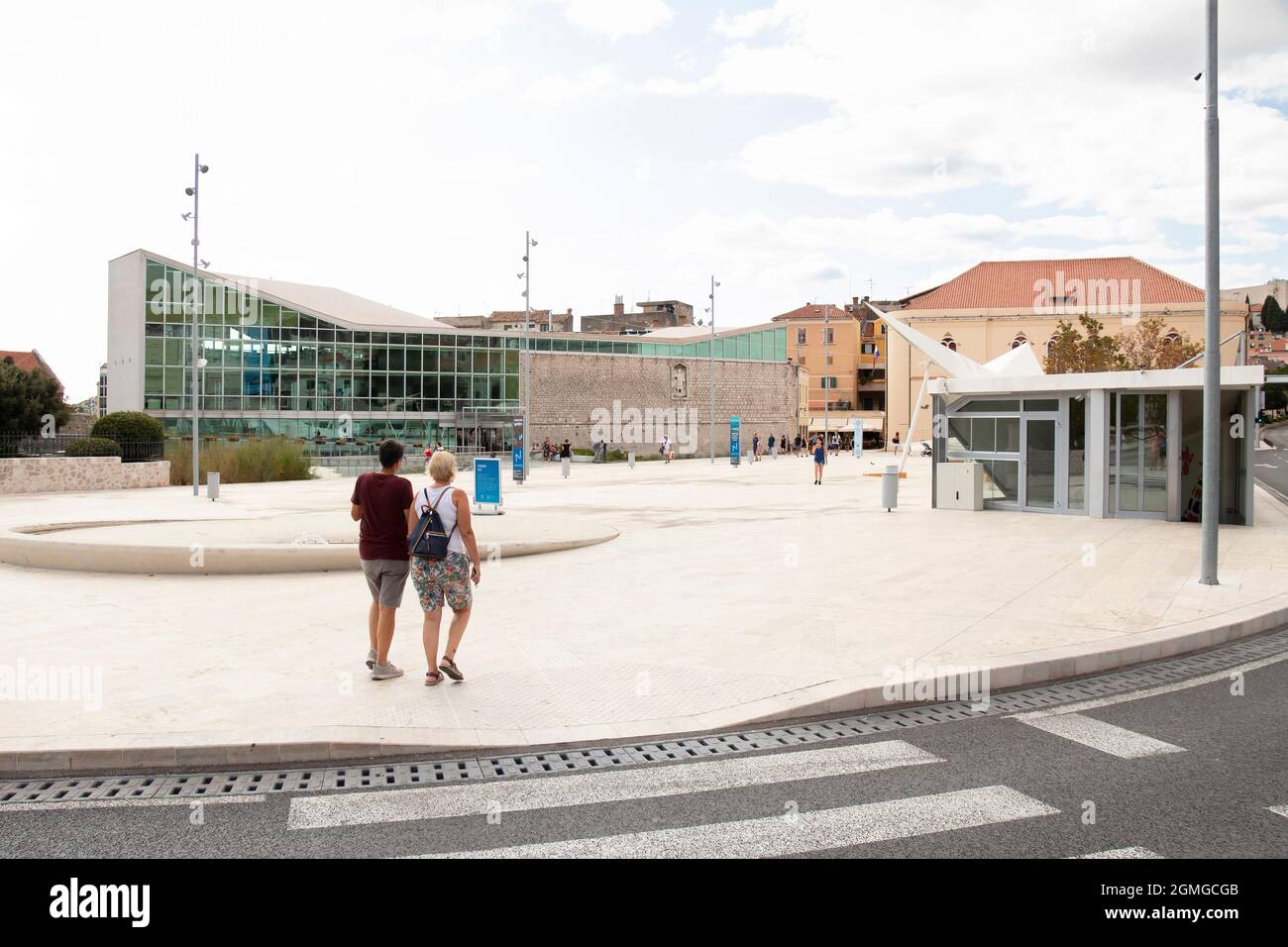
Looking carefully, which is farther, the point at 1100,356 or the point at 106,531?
the point at 1100,356

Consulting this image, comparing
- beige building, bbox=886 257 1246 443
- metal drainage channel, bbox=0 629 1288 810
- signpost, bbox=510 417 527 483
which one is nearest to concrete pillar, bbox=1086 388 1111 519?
metal drainage channel, bbox=0 629 1288 810

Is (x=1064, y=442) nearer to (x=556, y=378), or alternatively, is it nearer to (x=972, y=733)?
(x=972, y=733)

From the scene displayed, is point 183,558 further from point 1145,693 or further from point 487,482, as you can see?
point 1145,693

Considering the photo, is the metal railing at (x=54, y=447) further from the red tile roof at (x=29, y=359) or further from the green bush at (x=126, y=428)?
the red tile roof at (x=29, y=359)

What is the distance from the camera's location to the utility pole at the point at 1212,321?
1147cm

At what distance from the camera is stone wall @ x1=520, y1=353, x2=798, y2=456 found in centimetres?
6925

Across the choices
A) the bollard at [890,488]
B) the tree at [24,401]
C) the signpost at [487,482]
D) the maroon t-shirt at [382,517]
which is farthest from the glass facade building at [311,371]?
the maroon t-shirt at [382,517]

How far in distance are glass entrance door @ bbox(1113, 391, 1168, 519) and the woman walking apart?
653 inches

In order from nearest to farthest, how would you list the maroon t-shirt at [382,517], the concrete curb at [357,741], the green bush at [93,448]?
the concrete curb at [357,741], the maroon t-shirt at [382,517], the green bush at [93,448]

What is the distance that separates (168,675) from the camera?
7379 mm

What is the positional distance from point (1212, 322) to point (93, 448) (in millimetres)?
31992

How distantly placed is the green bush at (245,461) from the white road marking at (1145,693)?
3230 centimetres
